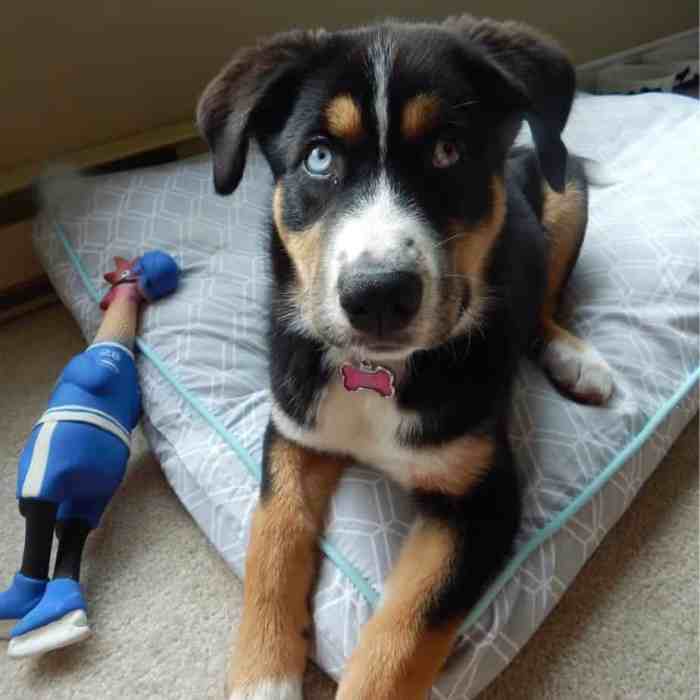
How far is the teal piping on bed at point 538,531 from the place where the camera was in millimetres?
1429

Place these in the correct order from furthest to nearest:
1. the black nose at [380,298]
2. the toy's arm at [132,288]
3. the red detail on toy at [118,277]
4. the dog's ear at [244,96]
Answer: the red detail on toy at [118,277]
the toy's arm at [132,288]
the dog's ear at [244,96]
the black nose at [380,298]

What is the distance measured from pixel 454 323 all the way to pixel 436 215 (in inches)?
8.0

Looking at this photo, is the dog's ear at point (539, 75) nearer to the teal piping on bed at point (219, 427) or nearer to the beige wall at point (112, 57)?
the teal piping on bed at point (219, 427)

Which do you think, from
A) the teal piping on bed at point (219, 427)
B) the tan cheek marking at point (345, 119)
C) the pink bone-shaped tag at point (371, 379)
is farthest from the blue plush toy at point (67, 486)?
the tan cheek marking at point (345, 119)

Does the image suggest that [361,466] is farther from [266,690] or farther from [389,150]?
[389,150]

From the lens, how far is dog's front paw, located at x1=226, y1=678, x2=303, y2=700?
1324 millimetres

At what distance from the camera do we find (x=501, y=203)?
58.2 inches

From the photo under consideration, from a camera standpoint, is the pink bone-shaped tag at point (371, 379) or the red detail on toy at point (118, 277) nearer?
the pink bone-shaped tag at point (371, 379)

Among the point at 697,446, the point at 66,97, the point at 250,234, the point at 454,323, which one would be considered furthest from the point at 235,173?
the point at 66,97

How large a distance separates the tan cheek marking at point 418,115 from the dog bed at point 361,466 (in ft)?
1.97


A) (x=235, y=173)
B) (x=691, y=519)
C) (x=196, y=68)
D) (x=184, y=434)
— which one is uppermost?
(x=235, y=173)

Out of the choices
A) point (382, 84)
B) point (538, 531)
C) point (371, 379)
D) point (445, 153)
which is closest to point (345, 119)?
point (382, 84)

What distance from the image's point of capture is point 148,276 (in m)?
2.17

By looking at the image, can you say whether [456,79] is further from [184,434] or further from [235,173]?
[184,434]
